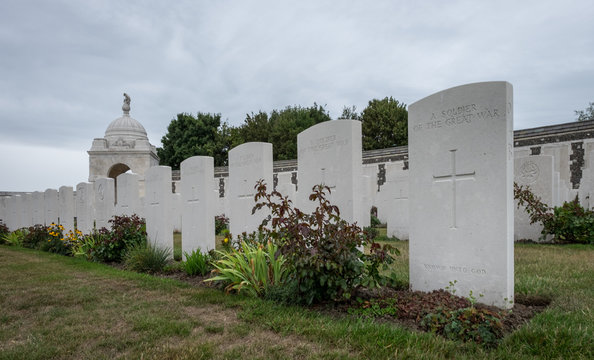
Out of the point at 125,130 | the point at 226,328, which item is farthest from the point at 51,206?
the point at 125,130

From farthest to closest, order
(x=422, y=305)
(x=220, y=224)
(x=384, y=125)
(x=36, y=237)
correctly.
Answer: (x=384, y=125) → (x=220, y=224) → (x=36, y=237) → (x=422, y=305)

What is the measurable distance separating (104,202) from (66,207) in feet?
9.41

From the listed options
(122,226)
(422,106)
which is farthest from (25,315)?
(422,106)

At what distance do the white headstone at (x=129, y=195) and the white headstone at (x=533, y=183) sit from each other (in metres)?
9.71

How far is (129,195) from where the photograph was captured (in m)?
10.0

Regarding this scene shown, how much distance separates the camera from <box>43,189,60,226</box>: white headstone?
13523 millimetres

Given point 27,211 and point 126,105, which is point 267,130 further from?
Answer: point 27,211

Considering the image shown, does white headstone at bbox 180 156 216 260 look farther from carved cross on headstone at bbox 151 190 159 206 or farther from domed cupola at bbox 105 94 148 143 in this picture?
domed cupola at bbox 105 94 148 143

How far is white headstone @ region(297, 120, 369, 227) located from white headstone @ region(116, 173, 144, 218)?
571 cm

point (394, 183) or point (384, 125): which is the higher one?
point (384, 125)

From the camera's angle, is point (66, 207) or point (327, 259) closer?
point (327, 259)

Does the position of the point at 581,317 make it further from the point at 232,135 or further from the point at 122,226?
the point at 232,135

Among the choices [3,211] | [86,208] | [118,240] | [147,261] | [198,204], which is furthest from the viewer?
[3,211]

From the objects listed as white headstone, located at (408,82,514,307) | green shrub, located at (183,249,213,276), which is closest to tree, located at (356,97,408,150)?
green shrub, located at (183,249,213,276)
